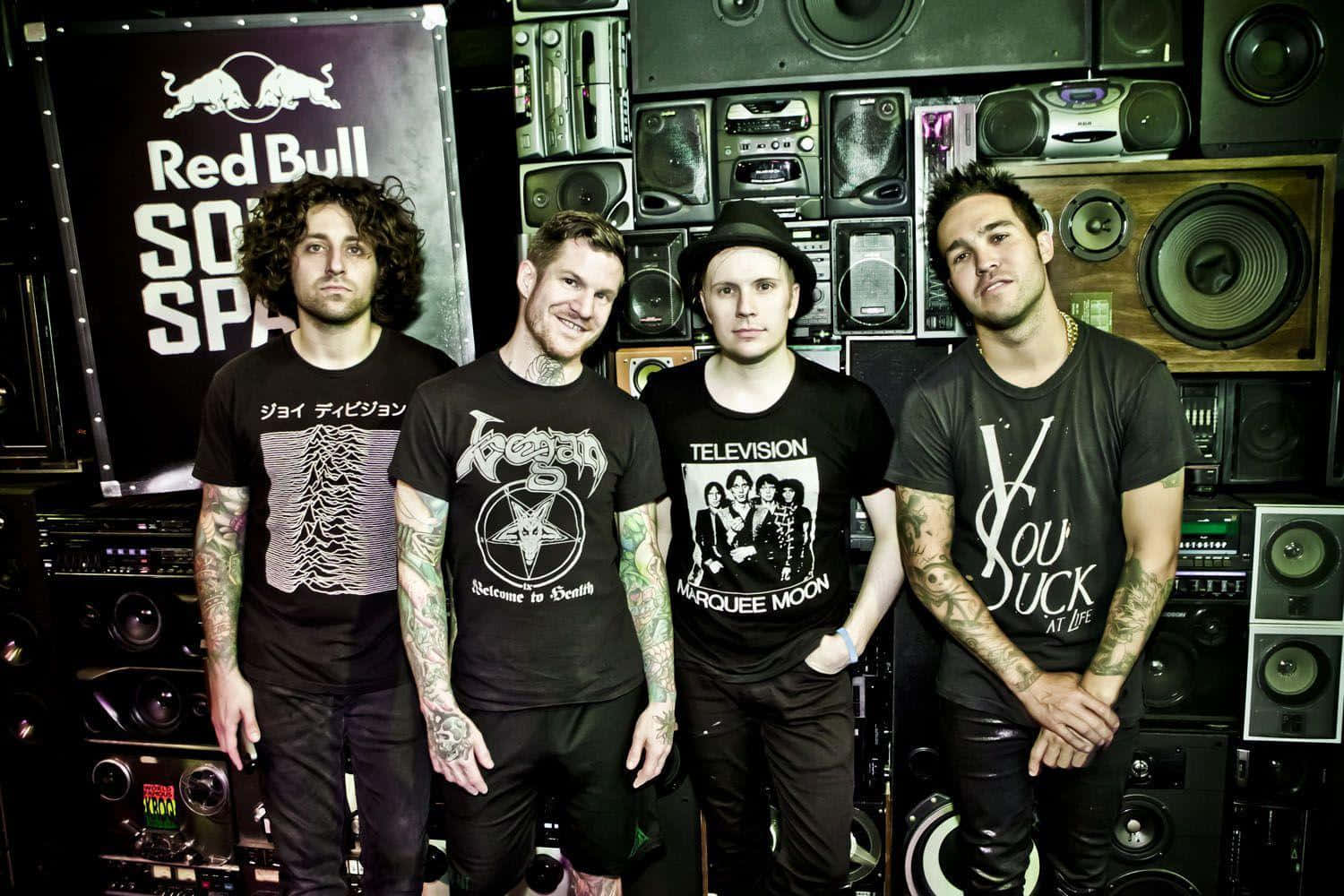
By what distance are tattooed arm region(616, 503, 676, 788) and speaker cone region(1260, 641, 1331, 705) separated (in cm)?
183

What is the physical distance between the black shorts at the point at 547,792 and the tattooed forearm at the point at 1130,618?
1101 millimetres

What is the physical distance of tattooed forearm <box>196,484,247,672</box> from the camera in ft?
6.24

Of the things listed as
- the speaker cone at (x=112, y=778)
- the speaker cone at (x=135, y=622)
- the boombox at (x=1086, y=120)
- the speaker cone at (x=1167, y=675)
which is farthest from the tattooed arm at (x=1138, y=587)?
the speaker cone at (x=112, y=778)

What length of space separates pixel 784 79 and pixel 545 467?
1597mm

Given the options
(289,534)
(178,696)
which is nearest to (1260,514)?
(289,534)

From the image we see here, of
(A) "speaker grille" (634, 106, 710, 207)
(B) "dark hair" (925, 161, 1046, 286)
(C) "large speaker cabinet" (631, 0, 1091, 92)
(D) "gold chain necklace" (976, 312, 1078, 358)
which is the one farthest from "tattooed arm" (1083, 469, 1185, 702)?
(A) "speaker grille" (634, 106, 710, 207)

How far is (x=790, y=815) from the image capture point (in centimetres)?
191

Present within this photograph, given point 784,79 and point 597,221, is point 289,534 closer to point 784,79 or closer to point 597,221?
point 597,221

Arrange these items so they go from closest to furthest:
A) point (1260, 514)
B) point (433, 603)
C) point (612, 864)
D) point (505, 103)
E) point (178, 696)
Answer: point (433, 603)
point (612, 864)
point (1260, 514)
point (178, 696)
point (505, 103)

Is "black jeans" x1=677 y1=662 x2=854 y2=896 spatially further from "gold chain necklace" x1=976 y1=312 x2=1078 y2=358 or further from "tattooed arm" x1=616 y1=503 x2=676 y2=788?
"gold chain necklace" x1=976 y1=312 x2=1078 y2=358

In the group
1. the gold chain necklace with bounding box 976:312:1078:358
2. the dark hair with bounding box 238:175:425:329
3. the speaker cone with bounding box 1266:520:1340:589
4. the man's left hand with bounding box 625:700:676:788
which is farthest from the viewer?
the speaker cone with bounding box 1266:520:1340:589

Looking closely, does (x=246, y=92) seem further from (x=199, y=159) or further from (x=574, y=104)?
(x=574, y=104)

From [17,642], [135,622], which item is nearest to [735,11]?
[135,622]

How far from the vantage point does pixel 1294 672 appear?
2277 mm
